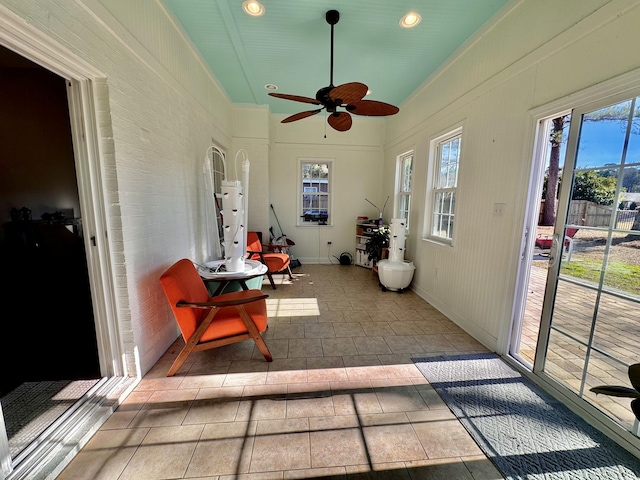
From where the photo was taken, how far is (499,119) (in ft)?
7.50

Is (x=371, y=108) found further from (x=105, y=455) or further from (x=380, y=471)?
(x=105, y=455)

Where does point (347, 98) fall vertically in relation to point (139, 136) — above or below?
above

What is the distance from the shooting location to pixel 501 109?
7.41 ft

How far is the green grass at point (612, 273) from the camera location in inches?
55.8

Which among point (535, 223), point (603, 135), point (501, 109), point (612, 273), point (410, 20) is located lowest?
point (612, 273)

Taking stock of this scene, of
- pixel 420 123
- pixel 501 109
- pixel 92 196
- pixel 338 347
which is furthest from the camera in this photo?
pixel 420 123

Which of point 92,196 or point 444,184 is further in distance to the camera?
point 444,184

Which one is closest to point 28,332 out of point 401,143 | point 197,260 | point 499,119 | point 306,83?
point 197,260

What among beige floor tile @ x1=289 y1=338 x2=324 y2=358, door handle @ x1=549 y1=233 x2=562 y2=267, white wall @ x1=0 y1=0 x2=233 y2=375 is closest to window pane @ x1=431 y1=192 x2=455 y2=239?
door handle @ x1=549 y1=233 x2=562 y2=267

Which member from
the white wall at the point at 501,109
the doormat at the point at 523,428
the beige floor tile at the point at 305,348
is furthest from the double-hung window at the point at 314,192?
the doormat at the point at 523,428

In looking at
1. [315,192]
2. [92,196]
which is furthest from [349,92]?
[315,192]

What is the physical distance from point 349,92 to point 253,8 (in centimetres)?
119

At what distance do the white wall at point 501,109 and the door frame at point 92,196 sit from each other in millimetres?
3050

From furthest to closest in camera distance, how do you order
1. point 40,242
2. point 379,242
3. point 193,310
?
point 379,242, point 193,310, point 40,242
